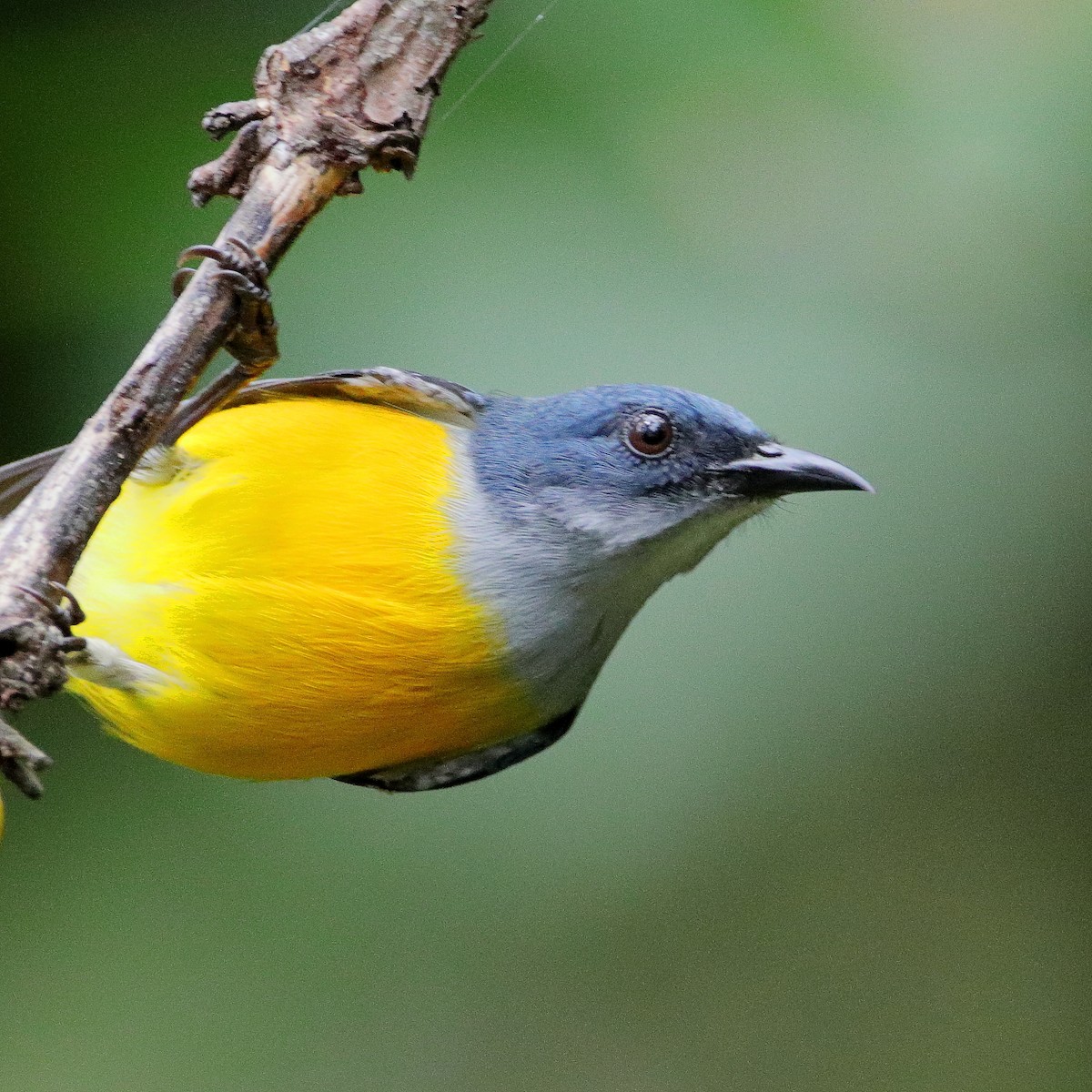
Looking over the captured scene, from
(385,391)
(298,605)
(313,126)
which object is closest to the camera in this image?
(313,126)

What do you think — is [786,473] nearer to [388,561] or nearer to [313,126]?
[388,561]

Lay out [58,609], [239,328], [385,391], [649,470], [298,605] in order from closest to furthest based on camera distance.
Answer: [58,609] < [239,328] < [298,605] < [649,470] < [385,391]

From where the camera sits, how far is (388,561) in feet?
9.28

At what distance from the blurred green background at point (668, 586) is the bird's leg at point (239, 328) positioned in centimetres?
21

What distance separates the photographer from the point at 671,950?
14.9 feet

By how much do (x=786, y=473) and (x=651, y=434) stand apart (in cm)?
33

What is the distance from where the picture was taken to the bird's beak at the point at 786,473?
283 centimetres

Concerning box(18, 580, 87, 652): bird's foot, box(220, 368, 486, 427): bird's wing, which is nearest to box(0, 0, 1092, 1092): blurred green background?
box(220, 368, 486, 427): bird's wing

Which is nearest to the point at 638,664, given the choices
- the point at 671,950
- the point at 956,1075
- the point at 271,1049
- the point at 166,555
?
the point at 166,555

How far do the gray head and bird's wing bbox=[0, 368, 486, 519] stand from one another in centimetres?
21

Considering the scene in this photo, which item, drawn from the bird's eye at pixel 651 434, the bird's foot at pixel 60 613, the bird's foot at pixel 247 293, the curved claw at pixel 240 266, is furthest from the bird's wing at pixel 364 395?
the bird's foot at pixel 60 613

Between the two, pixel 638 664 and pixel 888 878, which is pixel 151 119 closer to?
pixel 638 664

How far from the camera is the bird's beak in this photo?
283 cm

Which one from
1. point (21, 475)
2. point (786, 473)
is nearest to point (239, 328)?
point (21, 475)
